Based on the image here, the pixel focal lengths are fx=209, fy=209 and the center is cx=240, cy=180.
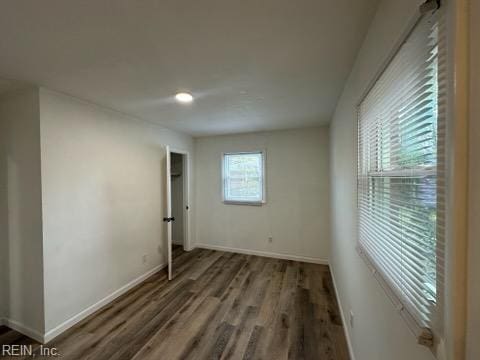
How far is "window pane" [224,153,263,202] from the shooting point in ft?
Result: 13.3

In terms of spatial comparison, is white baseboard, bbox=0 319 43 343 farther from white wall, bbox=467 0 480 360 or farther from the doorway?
white wall, bbox=467 0 480 360

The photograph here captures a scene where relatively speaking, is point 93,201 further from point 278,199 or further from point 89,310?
point 278,199

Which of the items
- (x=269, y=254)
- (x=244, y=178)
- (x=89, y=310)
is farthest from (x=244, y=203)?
(x=89, y=310)

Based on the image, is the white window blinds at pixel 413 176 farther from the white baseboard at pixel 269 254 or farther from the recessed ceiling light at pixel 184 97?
the white baseboard at pixel 269 254

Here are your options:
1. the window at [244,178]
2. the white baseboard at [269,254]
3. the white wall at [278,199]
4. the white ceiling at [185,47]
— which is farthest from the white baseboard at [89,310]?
the white ceiling at [185,47]

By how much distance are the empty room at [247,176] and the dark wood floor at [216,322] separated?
22 millimetres

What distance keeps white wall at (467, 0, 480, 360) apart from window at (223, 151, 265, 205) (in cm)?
350

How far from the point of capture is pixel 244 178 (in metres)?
4.17

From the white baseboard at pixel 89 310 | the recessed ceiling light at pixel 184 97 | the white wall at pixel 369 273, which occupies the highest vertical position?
the recessed ceiling light at pixel 184 97

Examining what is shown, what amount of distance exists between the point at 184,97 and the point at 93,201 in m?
1.59

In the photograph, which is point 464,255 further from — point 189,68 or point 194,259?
point 194,259

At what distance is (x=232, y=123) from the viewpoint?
3334 millimetres

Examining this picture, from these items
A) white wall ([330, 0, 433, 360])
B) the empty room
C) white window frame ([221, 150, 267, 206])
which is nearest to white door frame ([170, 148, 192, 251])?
the empty room

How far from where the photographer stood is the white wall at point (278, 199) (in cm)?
364
